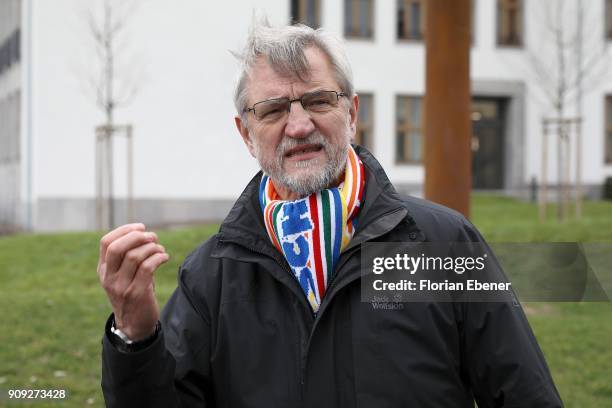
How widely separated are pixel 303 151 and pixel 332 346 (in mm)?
593

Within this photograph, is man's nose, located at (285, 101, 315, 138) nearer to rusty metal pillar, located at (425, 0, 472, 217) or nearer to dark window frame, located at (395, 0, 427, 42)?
rusty metal pillar, located at (425, 0, 472, 217)

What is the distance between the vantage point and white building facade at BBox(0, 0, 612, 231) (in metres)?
20.8

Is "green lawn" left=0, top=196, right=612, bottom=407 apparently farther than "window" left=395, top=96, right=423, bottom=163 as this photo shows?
No


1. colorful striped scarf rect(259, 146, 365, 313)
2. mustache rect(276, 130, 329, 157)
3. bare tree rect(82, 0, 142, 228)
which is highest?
bare tree rect(82, 0, 142, 228)

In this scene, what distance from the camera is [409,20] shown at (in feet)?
81.2

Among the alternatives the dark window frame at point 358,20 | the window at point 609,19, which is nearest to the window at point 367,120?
the dark window frame at point 358,20

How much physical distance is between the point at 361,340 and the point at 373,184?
1.49 ft

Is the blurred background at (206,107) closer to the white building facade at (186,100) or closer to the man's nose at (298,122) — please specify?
the white building facade at (186,100)

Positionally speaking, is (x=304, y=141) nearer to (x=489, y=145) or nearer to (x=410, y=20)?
(x=410, y=20)

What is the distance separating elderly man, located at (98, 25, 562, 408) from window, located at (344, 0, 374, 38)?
880 inches

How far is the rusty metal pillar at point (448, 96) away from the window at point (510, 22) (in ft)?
70.0

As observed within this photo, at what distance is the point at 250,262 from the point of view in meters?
2.18

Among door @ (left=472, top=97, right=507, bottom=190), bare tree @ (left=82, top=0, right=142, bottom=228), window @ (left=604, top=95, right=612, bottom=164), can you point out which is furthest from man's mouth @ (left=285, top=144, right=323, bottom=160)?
window @ (left=604, top=95, right=612, bottom=164)

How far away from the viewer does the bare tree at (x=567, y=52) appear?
2438cm
